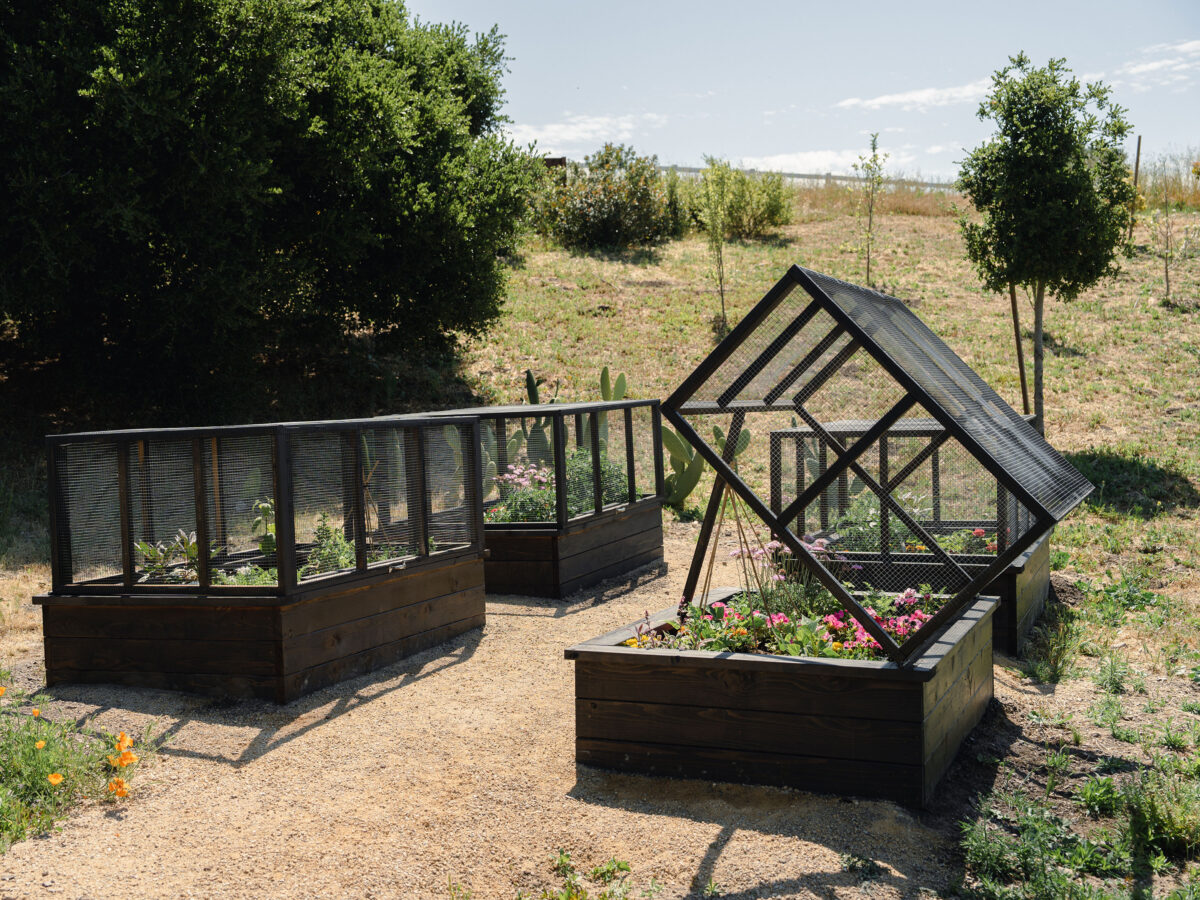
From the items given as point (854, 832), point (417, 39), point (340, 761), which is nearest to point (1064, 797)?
point (854, 832)

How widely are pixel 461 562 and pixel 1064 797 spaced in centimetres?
373

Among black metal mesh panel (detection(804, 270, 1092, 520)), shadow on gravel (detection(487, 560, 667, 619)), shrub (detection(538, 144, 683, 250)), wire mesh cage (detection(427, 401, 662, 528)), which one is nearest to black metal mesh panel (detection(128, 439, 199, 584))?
shadow on gravel (detection(487, 560, 667, 619))

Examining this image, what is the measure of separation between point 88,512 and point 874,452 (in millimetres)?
4578

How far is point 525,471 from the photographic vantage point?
7.75m

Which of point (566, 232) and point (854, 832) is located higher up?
point (566, 232)

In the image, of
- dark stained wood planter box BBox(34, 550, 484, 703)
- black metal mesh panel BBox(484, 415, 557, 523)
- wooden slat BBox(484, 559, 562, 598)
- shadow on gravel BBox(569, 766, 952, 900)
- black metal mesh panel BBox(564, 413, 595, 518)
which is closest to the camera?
shadow on gravel BBox(569, 766, 952, 900)

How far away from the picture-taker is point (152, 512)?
16.5 feet

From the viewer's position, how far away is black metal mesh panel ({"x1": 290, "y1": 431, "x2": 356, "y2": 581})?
16.3 ft

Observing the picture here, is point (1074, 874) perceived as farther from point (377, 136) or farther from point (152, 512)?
point (377, 136)

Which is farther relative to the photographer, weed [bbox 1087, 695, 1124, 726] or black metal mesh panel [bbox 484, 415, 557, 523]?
black metal mesh panel [bbox 484, 415, 557, 523]

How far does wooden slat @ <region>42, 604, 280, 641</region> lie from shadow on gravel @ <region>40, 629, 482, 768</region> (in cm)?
30

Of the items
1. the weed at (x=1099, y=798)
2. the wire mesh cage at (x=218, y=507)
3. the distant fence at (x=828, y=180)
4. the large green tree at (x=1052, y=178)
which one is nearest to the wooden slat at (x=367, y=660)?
the wire mesh cage at (x=218, y=507)

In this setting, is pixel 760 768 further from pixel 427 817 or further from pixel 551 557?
pixel 551 557

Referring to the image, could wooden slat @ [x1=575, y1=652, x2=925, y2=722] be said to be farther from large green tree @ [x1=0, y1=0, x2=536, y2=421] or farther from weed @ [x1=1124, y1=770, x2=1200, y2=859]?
large green tree @ [x1=0, y1=0, x2=536, y2=421]
